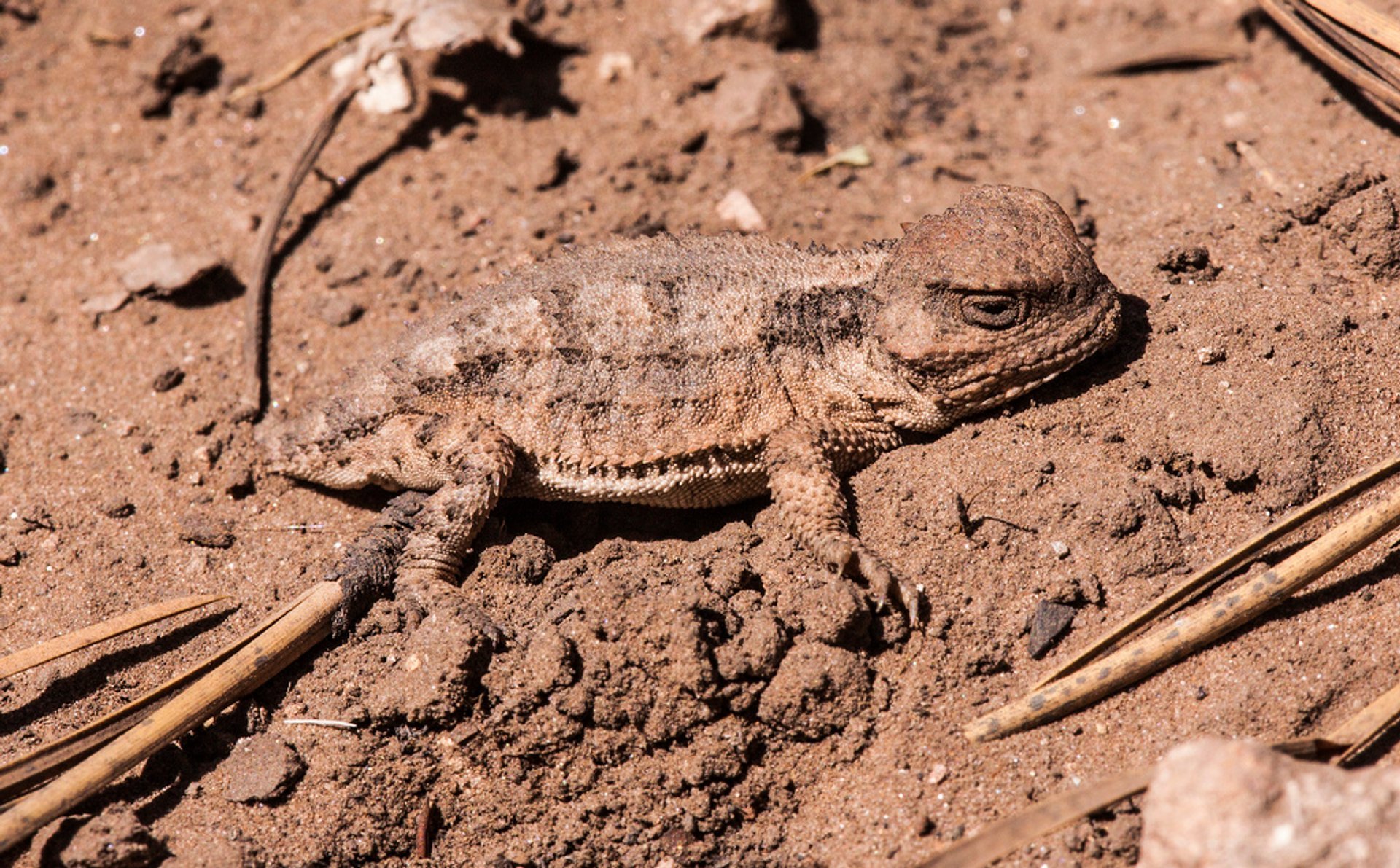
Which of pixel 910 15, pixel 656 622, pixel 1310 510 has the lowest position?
pixel 656 622

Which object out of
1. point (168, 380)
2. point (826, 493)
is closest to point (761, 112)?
point (826, 493)

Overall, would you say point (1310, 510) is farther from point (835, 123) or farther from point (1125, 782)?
point (835, 123)

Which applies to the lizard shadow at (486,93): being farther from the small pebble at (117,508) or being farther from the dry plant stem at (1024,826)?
the dry plant stem at (1024,826)

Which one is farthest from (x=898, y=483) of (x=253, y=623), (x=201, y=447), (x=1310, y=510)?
(x=201, y=447)

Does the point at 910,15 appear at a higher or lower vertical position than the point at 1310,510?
higher

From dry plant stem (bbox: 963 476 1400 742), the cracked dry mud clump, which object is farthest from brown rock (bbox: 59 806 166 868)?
dry plant stem (bbox: 963 476 1400 742)

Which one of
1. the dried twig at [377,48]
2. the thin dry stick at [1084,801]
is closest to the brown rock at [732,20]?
the dried twig at [377,48]
